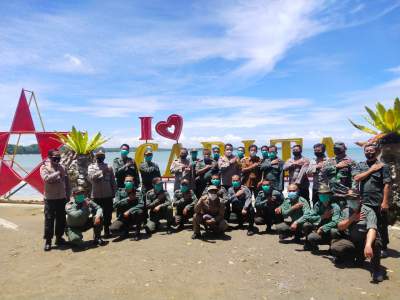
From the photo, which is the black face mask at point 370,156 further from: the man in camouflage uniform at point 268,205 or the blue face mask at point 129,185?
the blue face mask at point 129,185

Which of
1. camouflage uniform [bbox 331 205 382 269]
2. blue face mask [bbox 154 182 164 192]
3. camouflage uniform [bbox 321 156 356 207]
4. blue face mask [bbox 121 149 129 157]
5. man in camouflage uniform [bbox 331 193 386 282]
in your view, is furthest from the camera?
blue face mask [bbox 121 149 129 157]

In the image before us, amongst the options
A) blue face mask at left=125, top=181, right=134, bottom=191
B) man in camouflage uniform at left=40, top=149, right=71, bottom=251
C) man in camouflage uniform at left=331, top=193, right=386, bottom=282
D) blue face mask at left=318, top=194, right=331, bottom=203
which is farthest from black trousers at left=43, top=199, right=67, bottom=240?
man in camouflage uniform at left=331, top=193, right=386, bottom=282

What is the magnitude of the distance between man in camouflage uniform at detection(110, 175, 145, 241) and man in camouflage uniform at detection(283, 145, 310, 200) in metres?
3.23

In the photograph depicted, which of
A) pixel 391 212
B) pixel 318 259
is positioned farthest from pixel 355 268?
pixel 391 212

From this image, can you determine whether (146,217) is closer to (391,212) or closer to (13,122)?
(391,212)

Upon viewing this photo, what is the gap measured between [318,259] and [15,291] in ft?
14.7

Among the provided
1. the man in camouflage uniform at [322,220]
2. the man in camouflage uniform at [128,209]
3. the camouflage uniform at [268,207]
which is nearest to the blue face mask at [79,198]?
the man in camouflage uniform at [128,209]

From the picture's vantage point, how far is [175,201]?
7465 millimetres

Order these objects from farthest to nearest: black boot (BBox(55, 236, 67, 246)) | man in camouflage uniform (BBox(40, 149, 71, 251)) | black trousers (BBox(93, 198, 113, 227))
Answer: black trousers (BBox(93, 198, 113, 227))
black boot (BBox(55, 236, 67, 246))
man in camouflage uniform (BBox(40, 149, 71, 251))

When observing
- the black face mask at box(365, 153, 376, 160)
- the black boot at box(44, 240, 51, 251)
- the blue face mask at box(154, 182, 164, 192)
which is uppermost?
the black face mask at box(365, 153, 376, 160)

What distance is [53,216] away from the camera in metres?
6.51

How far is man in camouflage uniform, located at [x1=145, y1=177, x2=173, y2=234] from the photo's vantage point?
723 cm

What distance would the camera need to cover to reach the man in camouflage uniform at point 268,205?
6820 millimetres

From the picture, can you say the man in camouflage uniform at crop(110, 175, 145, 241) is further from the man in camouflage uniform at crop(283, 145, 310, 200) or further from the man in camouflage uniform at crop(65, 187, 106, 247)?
the man in camouflage uniform at crop(283, 145, 310, 200)
